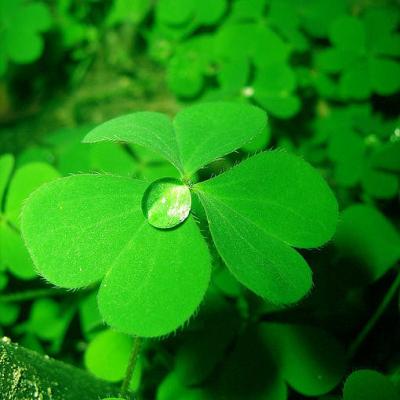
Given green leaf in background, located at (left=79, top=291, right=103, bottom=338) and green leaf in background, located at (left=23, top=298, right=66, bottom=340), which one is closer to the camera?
green leaf in background, located at (left=79, top=291, right=103, bottom=338)

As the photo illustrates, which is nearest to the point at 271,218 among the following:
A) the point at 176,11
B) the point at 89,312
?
the point at 89,312

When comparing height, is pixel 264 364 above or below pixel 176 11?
below

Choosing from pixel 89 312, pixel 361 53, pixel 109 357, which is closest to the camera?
pixel 109 357

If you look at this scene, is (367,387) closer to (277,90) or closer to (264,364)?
(264,364)

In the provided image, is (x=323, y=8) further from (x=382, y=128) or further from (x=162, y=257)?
(x=162, y=257)

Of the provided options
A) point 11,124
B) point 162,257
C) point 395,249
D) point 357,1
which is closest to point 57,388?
point 162,257

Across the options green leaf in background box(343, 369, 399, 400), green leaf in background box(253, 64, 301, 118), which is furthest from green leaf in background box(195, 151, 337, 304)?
green leaf in background box(253, 64, 301, 118)

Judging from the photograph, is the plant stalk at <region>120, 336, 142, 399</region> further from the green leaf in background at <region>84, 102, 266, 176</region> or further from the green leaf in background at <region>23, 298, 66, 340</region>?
the green leaf in background at <region>23, 298, 66, 340</region>

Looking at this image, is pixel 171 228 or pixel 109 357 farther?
pixel 109 357
